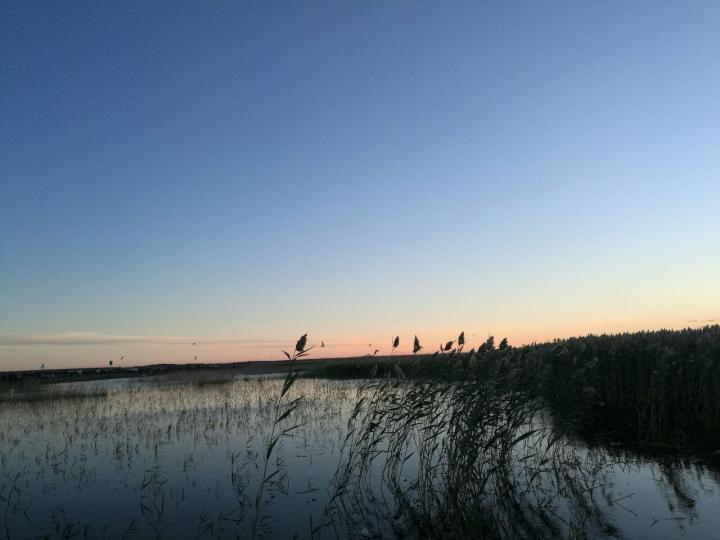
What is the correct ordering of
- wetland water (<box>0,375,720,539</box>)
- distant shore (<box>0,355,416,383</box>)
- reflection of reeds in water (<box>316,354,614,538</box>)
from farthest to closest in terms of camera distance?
distant shore (<box>0,355,416,383</box>) < wetland water (<box>0,375,720,539</box>) < reflection of reeds in water (<box>316,354,614,538</box>)

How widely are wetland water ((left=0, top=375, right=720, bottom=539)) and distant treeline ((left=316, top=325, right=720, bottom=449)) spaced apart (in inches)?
85.9

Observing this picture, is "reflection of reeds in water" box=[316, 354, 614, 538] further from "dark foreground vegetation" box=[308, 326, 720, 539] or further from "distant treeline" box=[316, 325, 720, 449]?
"distant treeline" box=[316, 325, 720, 449]

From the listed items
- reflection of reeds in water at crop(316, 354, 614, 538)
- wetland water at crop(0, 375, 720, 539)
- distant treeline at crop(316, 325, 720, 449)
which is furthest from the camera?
distant treeline at crop(316, 325, 720, 449)

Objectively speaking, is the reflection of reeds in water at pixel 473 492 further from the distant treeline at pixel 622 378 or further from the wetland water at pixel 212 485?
the distant treeline at pixel 622 378

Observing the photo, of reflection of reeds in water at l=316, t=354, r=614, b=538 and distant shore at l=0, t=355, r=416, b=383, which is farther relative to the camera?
distant shore at l=0, t=355, r=416, b=383

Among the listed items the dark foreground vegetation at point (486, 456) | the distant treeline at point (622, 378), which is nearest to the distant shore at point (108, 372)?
the distant treeline at point (622, 378)

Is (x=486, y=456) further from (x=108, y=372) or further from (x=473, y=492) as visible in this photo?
(x=108, y=372)

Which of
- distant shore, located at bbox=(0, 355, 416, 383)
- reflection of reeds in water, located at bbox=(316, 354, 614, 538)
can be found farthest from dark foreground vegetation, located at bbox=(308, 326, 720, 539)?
distant shore, located at bbox=(0, 355, 416, 383)

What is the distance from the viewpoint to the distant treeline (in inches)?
426

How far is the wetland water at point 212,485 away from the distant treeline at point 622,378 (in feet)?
7.16

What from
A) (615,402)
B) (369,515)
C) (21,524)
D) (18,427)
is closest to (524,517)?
(369,515)

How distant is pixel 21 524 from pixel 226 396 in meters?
19.8

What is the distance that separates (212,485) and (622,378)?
18157 millimetres

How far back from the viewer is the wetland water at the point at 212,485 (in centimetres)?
881
